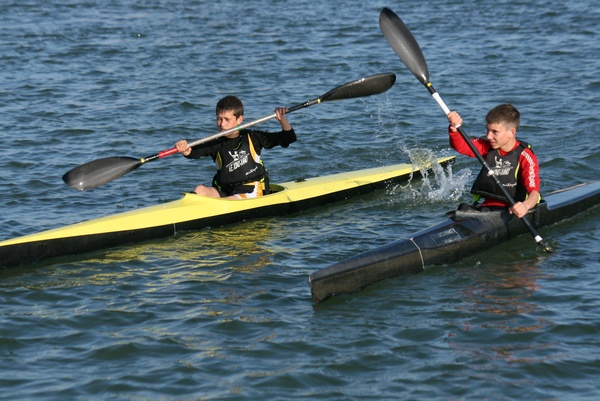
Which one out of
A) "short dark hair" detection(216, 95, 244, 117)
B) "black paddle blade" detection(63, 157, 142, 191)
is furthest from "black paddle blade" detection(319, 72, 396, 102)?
"black paddle blade" detection(63, 157, 142, 191)

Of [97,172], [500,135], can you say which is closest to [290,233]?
[97,172]

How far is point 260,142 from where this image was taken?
859 cm

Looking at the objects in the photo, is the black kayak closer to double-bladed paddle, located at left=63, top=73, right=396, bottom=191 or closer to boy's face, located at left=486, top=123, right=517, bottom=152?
boy's face, located at left=486, top=123, right=517, bottom=152

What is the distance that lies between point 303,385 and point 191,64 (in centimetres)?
→ 1074

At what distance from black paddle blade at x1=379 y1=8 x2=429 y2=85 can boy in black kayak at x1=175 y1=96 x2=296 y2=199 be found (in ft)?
3.87

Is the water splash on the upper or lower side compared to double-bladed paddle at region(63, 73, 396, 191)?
lower

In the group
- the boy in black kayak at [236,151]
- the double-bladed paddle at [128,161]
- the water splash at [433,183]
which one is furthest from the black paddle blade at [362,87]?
the water splash at [433,183]

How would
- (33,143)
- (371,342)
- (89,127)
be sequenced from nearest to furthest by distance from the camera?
(371,342)
(33,143)
(89,127)

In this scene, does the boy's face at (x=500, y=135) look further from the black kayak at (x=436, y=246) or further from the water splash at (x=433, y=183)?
the water splash at (x=433, y=183)

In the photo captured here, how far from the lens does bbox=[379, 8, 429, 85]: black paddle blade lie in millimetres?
8391

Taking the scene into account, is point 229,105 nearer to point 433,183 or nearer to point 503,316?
point 433,183

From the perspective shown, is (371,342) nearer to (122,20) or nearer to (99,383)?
(99,383)

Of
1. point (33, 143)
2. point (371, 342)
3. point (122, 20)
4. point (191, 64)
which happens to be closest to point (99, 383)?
point (371, 342)

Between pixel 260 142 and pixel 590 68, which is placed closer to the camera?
pixel 260 142
